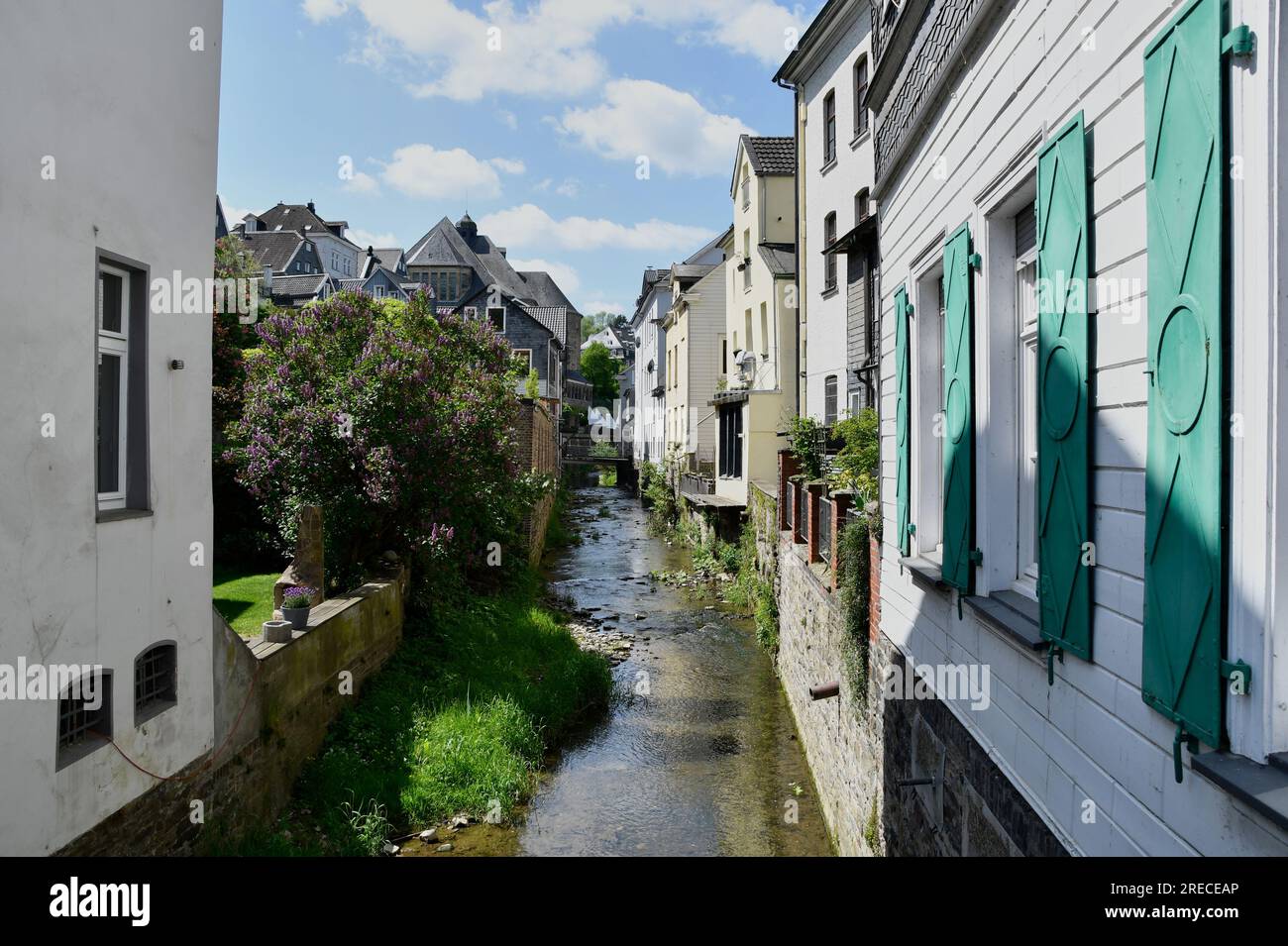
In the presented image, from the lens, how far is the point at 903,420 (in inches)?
→ 254

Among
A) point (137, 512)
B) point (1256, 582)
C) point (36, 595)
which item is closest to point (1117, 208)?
point (1256, 582)

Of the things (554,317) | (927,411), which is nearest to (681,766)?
(927,411)

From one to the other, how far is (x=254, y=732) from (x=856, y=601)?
5600 millimetres

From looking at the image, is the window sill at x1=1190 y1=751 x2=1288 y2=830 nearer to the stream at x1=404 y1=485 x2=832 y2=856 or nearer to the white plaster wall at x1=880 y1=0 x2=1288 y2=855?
the white plaster wall at x1=880 y1=0 x2=1288 y2=855

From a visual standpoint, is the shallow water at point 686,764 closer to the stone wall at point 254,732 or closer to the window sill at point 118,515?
the stone wall at point 254,732

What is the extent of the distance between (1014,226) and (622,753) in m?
9.15

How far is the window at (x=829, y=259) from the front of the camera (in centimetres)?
2114

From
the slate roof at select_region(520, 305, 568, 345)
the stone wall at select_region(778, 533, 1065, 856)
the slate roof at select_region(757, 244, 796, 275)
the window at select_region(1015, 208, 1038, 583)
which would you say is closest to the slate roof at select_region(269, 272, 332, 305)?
the slate roof at select_region(520, 305, 568, 345)

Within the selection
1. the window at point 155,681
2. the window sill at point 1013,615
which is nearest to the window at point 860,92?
the window sill at point 1013,615

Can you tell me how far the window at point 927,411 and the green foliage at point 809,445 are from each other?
372 inches

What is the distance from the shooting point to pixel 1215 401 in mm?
2324
